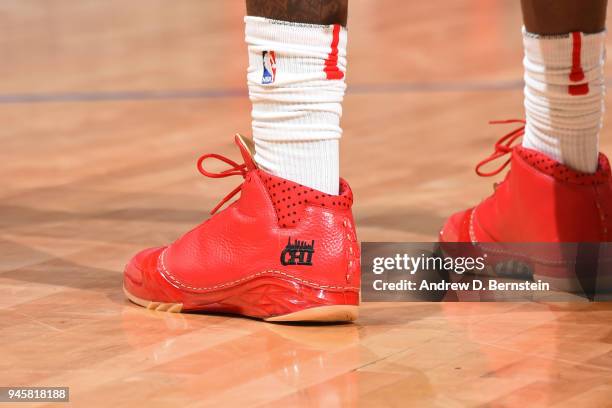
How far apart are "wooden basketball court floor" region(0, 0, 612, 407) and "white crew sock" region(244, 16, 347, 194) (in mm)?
161

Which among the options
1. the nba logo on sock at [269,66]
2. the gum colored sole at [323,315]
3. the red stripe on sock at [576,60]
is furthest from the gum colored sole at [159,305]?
the red stripe on sock at [576,60]

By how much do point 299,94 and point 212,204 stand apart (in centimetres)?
57

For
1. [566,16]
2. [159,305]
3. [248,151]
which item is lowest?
[159,305]

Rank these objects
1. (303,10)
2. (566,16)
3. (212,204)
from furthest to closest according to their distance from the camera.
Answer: (212,204) → (566,16) → (303,10)

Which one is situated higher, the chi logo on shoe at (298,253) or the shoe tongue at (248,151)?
the shoe tongue at (248,151)

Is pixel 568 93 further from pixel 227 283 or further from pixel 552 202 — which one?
pixel 227 283

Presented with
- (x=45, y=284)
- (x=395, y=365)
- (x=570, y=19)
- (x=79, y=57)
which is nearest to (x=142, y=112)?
(x=79, y=57)

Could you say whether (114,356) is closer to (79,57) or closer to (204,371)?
(204,371)

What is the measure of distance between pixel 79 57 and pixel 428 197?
1594 mm

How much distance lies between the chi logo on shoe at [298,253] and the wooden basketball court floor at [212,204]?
0.22 ft

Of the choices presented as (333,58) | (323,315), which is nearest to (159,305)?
(323,315)

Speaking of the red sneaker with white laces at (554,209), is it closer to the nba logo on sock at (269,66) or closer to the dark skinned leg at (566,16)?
the dark skinned leg at (566,16)

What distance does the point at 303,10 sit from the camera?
1.12 metres
